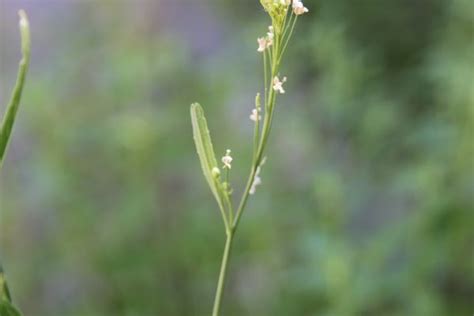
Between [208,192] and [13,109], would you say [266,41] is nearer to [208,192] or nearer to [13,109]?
[13,109]

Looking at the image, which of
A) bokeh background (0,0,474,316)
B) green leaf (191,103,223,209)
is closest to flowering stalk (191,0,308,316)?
green leaf (191,103,223,209)

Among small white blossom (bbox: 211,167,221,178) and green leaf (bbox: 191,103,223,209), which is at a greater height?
green leaf (bbox: 191,103,223,209)

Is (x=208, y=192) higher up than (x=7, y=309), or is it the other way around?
(x=208, y=192)

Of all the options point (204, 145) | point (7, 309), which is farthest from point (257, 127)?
point (7, 309)

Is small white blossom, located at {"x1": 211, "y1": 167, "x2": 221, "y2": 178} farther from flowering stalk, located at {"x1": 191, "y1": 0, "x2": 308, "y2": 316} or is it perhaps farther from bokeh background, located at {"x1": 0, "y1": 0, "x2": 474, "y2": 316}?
bokeh background, located at {"x1": 0, "y1": 0, "x2": 474, "y2": 316}

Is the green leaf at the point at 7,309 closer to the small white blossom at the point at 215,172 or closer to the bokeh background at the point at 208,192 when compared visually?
the small white blossom at the point at 215,172

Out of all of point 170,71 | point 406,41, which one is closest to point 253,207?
point 170,71

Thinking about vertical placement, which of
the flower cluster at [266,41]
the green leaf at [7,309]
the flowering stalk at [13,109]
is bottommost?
the green leaf at [7,309]

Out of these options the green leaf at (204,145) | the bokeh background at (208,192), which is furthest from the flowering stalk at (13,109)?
the bokeh background at (208,192)
